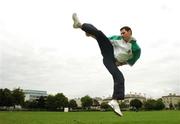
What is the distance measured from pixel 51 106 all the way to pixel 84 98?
103 feet

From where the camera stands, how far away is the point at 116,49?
1023 centimetres

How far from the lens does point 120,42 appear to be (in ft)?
33.6

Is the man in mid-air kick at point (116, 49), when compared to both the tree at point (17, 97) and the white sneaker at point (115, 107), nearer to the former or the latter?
the white sneaker at point (115, 107)

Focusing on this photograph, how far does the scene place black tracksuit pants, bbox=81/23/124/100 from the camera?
9.77 meters

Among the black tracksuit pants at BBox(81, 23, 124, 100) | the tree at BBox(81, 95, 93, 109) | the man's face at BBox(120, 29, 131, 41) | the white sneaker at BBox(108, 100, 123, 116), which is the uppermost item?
the tree at BBox(81, 95, 93, 109)

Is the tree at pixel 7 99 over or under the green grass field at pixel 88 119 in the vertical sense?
over

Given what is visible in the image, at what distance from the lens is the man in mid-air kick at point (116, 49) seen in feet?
32.1

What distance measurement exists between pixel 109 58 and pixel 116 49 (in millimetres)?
363

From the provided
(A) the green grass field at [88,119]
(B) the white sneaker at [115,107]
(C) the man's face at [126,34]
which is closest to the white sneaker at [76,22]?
(C) the man's face at [126,34]

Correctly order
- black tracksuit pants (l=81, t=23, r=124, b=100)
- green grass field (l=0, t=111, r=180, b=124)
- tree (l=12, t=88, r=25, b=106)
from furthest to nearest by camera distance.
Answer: tree (l=12, t=88, r=25, b=106)
green grass field (l=0, t=111, r=180, b=124)
black tracksuit pants (l=81, t=23, r=124, b=100)

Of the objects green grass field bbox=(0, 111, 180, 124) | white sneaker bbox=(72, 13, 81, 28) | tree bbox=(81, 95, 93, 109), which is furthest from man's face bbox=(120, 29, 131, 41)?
tree bbox=(81, 95, 93, 109)

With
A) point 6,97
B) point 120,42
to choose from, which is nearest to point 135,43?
point 120,42

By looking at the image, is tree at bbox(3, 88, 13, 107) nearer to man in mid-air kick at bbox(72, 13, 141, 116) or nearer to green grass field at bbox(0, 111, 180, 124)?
green grass field at bbox(0, 111, 180, 124)

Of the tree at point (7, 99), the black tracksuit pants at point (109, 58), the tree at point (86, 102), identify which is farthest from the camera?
the tree at point (86, 102)
